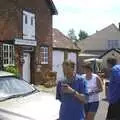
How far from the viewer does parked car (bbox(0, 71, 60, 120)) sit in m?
7.90

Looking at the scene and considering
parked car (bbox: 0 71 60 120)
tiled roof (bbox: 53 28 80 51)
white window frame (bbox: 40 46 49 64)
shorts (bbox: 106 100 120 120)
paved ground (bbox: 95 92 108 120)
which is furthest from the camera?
tiled roof (bbox: 53 28 80 51)

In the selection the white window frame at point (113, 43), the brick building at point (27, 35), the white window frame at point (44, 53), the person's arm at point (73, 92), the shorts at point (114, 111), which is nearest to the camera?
the person's arm at point (73, 92)

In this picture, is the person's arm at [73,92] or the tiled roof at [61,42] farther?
the tiled roof at [61,42]

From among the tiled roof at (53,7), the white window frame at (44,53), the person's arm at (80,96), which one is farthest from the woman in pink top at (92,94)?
the tiled roof at (53,7)

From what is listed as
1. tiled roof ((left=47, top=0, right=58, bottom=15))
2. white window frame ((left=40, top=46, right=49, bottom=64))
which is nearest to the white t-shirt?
white window frame ((left=40, top=46, right=49, bottom=64))

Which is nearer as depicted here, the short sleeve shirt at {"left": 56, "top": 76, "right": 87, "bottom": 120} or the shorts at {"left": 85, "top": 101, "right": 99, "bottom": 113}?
the short sleeve shirt at {"left": 56, "top": 76, "right": 87, "bottom": 120}

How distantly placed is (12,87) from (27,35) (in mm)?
15754

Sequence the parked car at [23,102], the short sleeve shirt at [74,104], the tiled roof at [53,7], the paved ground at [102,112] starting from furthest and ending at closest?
1. the tiled roof at [53,7]
2. the paved ground at [102,112]
3. the parked car at [23,102]
4. the short sleeve shirt at [74,104]

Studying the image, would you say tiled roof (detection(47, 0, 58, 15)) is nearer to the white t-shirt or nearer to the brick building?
the brick building

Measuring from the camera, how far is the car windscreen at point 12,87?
906 cm

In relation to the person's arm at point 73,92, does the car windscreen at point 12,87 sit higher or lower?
lower

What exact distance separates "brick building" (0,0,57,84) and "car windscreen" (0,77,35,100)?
521 inches

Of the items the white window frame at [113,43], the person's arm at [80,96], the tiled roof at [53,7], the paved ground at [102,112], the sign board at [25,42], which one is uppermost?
the tiled roof at [53,7]

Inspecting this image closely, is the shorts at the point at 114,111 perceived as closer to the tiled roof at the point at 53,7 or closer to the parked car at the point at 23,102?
the parked car at the point at 23,102
